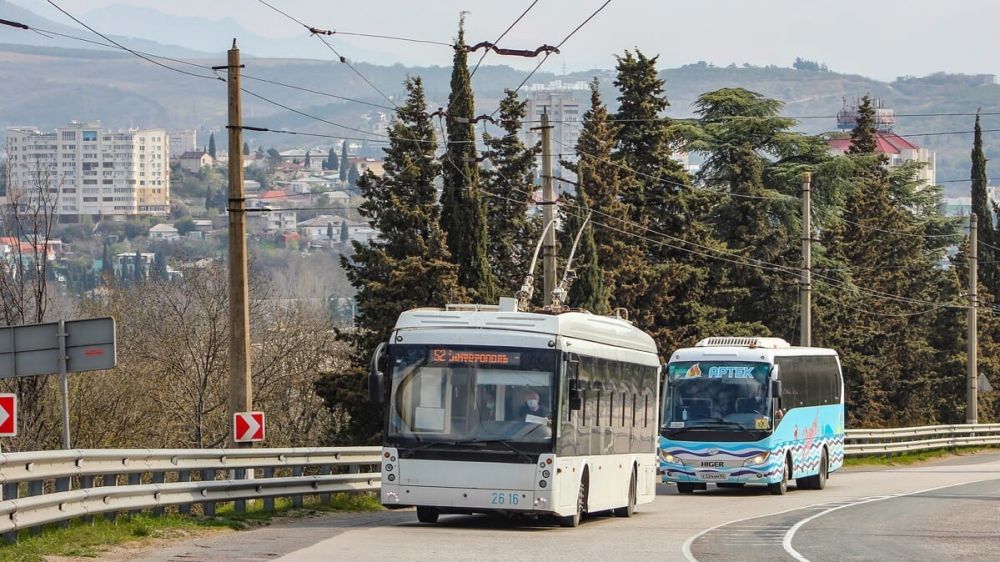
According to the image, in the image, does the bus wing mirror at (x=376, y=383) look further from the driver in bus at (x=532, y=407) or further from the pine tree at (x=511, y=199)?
the pine tree at (x=511, y=199)

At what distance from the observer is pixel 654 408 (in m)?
27.0

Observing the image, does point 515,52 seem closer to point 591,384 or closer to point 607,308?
point 591,384

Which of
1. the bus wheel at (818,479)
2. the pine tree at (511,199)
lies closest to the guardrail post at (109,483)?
the bus wheel at (818,479)

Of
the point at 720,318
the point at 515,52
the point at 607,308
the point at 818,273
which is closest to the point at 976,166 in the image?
the point at 818,273

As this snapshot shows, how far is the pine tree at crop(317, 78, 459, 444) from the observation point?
5128cm

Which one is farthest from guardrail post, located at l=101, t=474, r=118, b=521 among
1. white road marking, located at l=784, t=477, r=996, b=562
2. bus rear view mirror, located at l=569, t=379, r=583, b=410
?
white road marking, located at l=784, t=477, r=996, b=562

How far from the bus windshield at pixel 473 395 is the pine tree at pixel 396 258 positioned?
94.4 feet

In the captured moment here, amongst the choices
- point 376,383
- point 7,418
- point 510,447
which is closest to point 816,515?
point 510,447

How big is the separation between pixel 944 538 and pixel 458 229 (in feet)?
107

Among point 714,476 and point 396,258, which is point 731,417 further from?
point 396,258

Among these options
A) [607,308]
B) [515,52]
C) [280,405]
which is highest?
[515,52]

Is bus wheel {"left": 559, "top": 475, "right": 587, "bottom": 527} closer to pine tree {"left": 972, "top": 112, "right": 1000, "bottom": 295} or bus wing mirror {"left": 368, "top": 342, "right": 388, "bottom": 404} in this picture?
bus wing mirror {"left": 368, "top": 342, "right": 388, "bottom": 404}

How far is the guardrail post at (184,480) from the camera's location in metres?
20.5

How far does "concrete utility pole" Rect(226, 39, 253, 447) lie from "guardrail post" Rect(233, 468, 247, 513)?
1.72m
